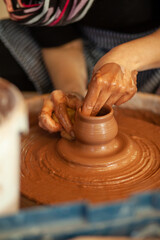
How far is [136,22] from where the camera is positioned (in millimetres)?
1812

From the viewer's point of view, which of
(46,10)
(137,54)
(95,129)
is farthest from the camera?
(46,10)

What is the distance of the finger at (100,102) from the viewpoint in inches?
47.9

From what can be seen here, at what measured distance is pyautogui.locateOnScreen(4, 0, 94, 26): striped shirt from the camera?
156 centimetres

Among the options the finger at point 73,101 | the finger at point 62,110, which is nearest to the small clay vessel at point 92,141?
the finger at point 62,110

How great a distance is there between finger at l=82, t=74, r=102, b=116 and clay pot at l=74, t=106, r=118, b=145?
0.14ft

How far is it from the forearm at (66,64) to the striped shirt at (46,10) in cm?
36

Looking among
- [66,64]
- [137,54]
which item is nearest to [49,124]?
[137,54]

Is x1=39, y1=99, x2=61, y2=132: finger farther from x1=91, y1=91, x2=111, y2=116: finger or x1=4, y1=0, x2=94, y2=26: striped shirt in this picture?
x1=4, y1=0, x2=94, y2=26: striped shirt

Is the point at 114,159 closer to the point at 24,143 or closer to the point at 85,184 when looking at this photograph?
the point at 85,184

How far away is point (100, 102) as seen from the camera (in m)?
1.22

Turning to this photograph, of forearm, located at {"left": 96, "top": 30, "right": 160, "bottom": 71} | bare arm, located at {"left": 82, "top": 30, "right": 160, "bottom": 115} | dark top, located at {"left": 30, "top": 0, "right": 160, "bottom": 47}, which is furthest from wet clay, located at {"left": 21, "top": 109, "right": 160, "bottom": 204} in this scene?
dark top, located at {"left": 30, "top": 0, "right": 160, "bottom": 47}

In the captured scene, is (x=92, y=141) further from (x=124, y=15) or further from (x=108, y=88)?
(x=124, y=15)

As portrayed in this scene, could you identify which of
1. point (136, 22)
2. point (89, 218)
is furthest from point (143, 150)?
point (136, 22)

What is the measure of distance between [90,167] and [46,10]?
2.83 feet
